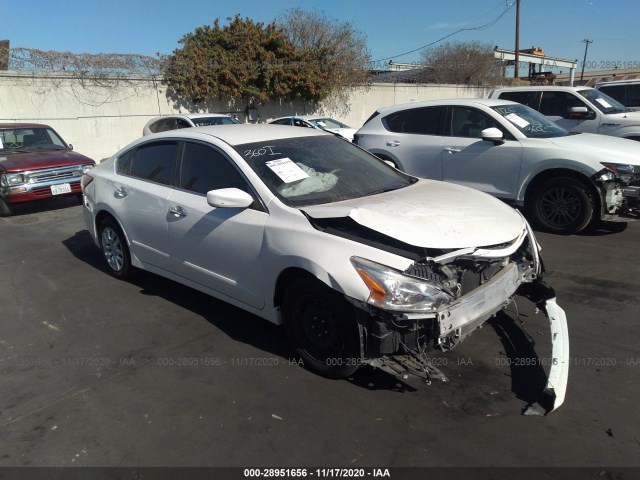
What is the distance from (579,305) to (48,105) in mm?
15554

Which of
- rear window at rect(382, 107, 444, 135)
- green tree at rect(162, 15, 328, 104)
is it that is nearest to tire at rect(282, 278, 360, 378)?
rear window at rect(382, 107, 444, 135)

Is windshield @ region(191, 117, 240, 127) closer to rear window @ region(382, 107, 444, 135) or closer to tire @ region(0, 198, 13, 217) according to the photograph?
tire @ region(0, 198, 13, 217)

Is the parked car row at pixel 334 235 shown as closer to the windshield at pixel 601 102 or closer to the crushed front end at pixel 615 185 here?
the crushed front end at pixel 615 185

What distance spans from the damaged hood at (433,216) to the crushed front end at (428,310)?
10 centimetres

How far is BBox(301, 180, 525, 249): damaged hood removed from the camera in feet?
10.2

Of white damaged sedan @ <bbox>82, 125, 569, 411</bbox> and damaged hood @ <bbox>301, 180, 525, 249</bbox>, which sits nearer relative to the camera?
white damaged sedan @ <bbox>82, 125, 569, 411</bbox>

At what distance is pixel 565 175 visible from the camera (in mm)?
6289

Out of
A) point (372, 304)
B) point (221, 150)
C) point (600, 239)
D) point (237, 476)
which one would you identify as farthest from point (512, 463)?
point (600, 239)

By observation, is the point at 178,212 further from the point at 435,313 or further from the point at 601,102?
the point at 601,102

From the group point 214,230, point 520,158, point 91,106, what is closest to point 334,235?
point 214,230

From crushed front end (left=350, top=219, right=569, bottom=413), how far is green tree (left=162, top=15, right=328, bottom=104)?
672 inches

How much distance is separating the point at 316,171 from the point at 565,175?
12.6ft

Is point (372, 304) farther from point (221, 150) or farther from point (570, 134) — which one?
point (570, 134)

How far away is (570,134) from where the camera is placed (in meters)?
7.00
